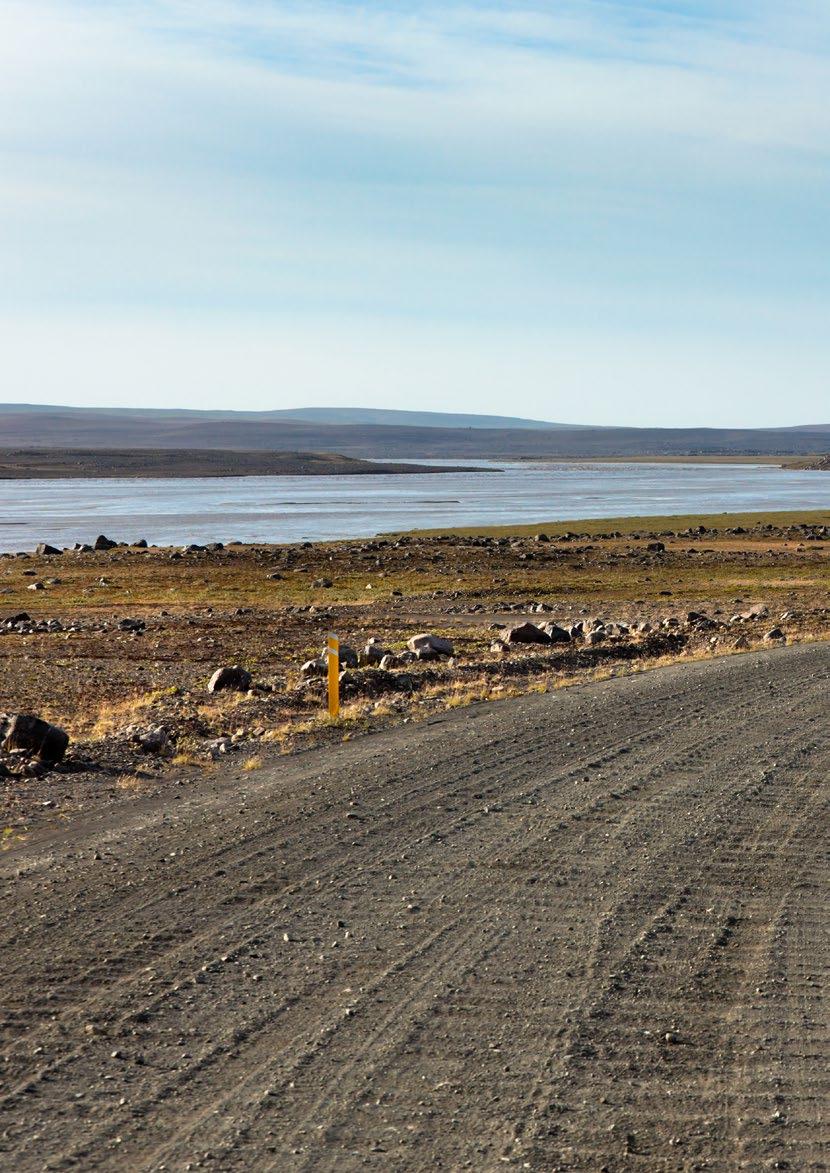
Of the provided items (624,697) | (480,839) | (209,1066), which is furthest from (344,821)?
(624,697)

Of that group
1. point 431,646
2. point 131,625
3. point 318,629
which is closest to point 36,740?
point 431,646

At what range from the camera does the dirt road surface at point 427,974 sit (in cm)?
599

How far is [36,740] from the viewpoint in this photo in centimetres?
1379

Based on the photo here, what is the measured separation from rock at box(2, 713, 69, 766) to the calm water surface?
161 feet

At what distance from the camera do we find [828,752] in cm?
1449

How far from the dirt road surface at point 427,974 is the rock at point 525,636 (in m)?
11.6

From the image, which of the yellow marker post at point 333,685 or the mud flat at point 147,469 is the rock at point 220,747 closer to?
the yellow marker post at point 333,685

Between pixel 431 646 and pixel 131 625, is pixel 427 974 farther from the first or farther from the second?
pixel 131 625

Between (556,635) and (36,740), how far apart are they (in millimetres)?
13445

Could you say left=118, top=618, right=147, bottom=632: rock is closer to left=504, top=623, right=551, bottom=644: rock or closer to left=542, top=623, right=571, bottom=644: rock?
left=504, top=623, right=551, bottom=644: rock

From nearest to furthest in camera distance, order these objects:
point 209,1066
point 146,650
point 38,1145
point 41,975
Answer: point 38,1145 → point 209,1066 → point 41,975 → point 146,650

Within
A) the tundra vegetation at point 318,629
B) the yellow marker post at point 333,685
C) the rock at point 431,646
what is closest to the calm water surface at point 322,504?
the tundra vegetation at point 318,629

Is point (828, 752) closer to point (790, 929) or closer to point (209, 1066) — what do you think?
→ point (790, 929)

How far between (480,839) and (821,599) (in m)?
28.2
